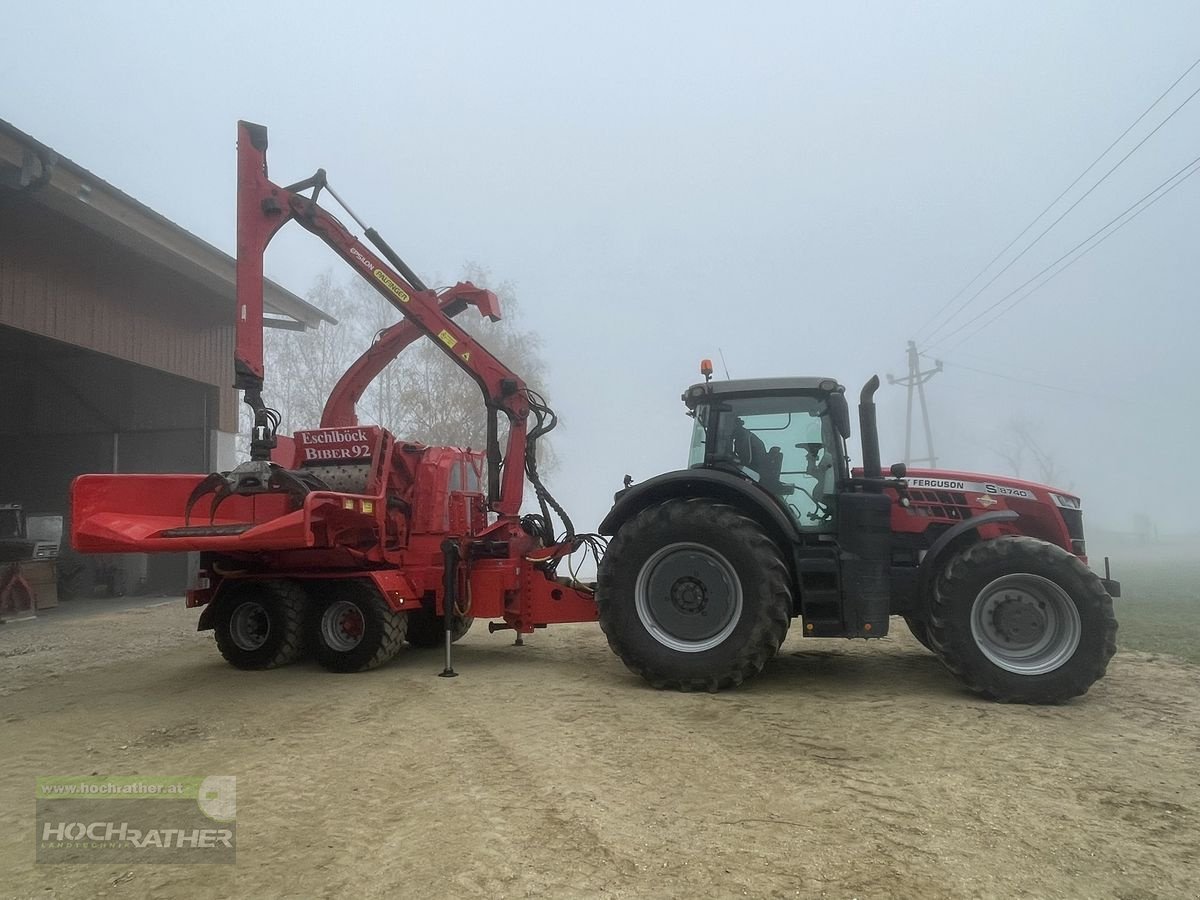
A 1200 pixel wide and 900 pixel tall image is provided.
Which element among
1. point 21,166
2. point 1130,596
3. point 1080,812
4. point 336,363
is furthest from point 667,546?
point 336,363

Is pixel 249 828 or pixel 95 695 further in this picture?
pixel 95 695

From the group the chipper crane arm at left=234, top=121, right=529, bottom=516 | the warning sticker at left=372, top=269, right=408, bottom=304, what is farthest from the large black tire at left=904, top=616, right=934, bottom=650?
the warning sticker at left=372, top=269, right=408, bottom=304

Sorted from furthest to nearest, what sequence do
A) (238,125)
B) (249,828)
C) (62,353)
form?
(62,353) → (238,125) → (249,828)

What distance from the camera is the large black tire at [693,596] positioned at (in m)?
5.38

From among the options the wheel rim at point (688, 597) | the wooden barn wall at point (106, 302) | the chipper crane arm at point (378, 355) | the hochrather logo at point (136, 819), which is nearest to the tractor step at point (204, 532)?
the hochrather logo at point (136, 819)

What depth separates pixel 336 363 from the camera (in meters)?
26.0

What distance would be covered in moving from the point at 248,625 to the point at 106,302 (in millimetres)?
8199

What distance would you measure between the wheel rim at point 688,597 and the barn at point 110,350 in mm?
9356

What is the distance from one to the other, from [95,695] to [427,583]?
2.64 metres

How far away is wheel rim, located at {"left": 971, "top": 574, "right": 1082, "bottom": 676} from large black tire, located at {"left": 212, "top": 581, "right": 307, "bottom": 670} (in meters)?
5.39

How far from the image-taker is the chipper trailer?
5.16 m

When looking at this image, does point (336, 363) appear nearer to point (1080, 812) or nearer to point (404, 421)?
point (404, 421)

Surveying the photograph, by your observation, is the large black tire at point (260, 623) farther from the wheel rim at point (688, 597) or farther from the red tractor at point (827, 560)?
the wheel rim at point (688, 597)

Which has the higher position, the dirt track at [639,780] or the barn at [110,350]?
the barn at [110,350]
